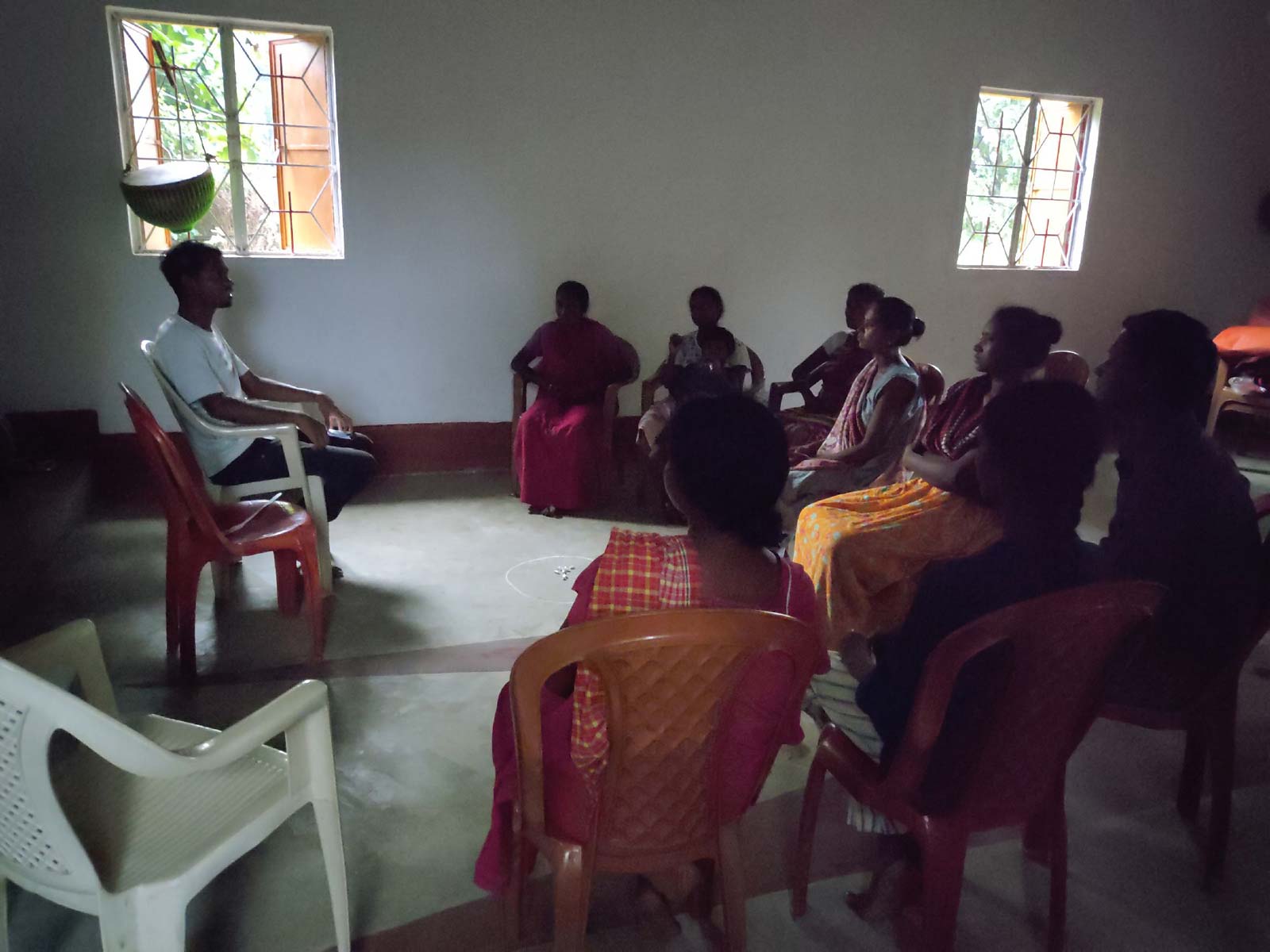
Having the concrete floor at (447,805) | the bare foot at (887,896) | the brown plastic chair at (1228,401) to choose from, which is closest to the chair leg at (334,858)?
the concrete floor at (447,805)

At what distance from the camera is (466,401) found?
4.71m

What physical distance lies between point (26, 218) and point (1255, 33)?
23.7ft

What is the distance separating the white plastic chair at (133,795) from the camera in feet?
3.29

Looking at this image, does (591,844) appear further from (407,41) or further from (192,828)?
(407,41)

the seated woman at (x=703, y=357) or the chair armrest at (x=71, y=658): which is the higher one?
the seated woman at (x=703, y=357)

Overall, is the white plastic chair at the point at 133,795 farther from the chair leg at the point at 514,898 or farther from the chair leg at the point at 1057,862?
the chair leg at the point at 1057,862

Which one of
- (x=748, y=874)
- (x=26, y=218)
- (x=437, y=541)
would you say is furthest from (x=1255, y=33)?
(x=26, y=218)

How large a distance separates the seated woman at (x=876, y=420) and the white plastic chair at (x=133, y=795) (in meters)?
1.78

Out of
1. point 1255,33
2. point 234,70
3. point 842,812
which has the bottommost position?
point 842,812

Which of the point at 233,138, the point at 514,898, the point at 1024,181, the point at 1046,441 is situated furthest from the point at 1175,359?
the point at 1024,181

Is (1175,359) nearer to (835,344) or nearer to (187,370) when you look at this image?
(835,344)

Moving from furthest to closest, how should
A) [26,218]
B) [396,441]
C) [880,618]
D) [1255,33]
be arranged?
1. [1255,33]
2. [396,441]
3. [26,218]
4. [880,618]

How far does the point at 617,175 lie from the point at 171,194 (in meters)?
2.14

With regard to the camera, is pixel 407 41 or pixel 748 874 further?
pixel 407 41
